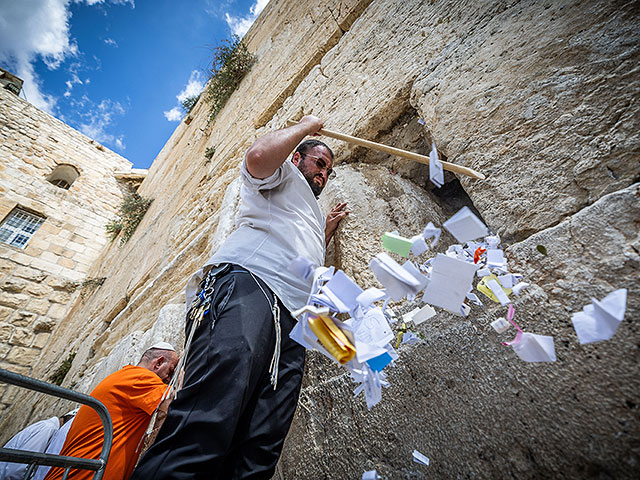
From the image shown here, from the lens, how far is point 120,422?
4.66ft

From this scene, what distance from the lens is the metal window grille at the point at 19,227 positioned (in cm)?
642

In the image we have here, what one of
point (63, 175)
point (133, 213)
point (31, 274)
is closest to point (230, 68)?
point (133, 213)

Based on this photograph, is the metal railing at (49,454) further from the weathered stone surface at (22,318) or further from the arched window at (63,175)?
the arched window at (63,175)

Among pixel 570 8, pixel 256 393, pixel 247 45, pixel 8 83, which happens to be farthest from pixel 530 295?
pixel 8 83

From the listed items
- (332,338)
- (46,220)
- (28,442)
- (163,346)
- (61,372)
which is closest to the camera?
(332,338)

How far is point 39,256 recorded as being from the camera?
646 centimetres

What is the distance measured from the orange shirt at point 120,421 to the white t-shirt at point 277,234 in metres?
0.74

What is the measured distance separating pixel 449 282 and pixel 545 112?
639 mm

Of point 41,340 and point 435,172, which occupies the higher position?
point 41,340

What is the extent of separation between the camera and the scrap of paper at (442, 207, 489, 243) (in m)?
0.66

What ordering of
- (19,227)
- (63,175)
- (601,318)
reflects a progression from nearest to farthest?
(601,318) < (19,227) < (63,175)

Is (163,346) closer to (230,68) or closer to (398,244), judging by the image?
(398,244)

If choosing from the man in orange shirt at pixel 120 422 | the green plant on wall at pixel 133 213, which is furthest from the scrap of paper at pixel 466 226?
the green plant on wall at pixel 133 213

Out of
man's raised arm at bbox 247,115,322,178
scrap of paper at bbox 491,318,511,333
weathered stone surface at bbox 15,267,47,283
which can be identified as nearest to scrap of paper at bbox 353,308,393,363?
scrap of paper at bbox 491,318,511,333
